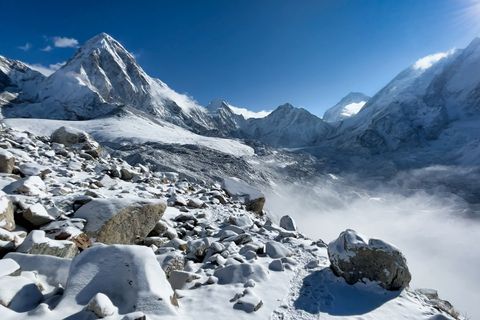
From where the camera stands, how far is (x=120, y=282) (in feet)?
20.1

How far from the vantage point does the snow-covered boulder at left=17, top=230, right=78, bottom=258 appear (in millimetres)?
7143

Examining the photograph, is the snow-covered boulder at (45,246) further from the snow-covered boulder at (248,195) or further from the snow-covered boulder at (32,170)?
the snow-covered boulder at (248,195)

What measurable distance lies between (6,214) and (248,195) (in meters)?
14.7

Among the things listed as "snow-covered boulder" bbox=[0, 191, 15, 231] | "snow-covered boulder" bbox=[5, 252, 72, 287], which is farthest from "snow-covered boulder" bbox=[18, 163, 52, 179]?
"snow-covered boulder" bbox=[5, 252, 72, 287]

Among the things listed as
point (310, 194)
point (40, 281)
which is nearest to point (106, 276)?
point (40, 281)

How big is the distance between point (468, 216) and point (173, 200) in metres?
137

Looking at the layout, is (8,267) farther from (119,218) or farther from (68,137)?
(68,137)

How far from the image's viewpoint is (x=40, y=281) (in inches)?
253

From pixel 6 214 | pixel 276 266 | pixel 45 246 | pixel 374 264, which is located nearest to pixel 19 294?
pixel 45 246

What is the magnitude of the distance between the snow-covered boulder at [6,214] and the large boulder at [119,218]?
63.0 inches

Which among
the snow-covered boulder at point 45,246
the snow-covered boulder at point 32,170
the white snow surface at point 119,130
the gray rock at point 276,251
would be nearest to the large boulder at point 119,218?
the snow-covered boulder at point 45,246

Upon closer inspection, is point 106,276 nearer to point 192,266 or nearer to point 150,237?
point 192,266

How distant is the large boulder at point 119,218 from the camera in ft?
30.1

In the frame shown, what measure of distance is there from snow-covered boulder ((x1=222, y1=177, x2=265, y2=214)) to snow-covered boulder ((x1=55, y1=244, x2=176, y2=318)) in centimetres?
1426
